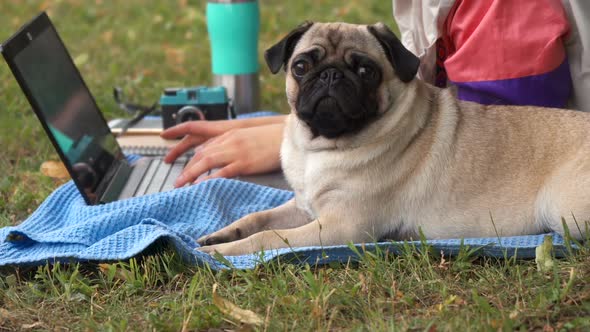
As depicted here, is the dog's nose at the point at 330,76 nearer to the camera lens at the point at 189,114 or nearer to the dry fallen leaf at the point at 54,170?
the camera lens at the point at 189,114

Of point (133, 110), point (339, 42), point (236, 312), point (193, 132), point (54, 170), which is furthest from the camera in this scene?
point (133, 110)

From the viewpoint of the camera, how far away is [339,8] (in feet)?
25.2

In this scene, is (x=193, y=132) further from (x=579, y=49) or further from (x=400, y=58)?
(x=579, y=49)

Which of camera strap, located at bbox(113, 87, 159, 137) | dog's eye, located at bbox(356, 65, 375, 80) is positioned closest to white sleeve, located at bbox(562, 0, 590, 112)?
dog's eye, located at bbox(356, 65, 375, 80)

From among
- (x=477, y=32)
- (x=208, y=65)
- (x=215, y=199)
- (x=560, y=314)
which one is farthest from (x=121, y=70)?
(x=560, y=314)

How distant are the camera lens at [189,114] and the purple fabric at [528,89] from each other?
4.52ft

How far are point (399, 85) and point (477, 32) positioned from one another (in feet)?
2.12

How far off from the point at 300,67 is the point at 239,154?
841 millimetres

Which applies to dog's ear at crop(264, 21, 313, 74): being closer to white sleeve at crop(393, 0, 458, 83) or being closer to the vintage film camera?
white sleeve at crop(393, 0, 458, 83)

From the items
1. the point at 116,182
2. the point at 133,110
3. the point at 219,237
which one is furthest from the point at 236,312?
the point at 133,110

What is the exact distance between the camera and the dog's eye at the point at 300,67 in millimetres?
3131

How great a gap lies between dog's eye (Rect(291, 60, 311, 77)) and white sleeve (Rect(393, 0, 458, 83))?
2.98ft

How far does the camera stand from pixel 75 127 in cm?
379

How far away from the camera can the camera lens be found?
436cm
